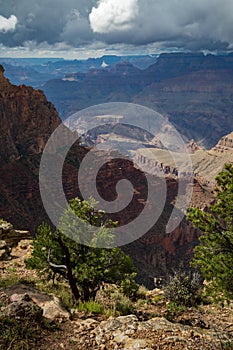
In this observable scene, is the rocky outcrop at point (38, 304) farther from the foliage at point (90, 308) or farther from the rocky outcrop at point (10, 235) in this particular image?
the rocky outcrop at point (10, 235)

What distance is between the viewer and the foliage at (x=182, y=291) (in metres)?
14.6

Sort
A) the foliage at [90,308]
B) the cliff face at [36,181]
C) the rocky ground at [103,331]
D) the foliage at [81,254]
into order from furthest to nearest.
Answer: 1. the cliff face at [36,181]
2. the foliage at [81,254]
3. the foliage at [90,308]
4. the rocky ground at [103,331]

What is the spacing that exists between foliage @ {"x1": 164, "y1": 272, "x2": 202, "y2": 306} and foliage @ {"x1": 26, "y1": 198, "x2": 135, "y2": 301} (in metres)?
2.49

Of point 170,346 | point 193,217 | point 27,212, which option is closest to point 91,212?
point 193,217

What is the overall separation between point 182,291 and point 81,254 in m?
4.87

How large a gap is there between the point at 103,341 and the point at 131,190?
238 feet

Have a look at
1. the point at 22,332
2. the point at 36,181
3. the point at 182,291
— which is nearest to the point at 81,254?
the point at 182,291

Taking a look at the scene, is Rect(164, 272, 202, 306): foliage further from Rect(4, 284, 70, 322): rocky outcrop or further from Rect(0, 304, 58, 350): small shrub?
Rect(0, 304, 58, 350): small shrub

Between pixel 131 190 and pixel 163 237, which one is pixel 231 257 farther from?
pixel 131 190

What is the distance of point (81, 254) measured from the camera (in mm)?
13539

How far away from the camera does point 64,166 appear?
241 feet

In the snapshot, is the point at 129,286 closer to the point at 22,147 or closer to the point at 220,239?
the point at 220,239

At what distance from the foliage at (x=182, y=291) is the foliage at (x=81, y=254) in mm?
2492

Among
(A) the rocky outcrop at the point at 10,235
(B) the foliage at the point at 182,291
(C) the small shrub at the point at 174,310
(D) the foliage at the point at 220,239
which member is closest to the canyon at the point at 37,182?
(A) the rocky outcrop at the point at 10,235
